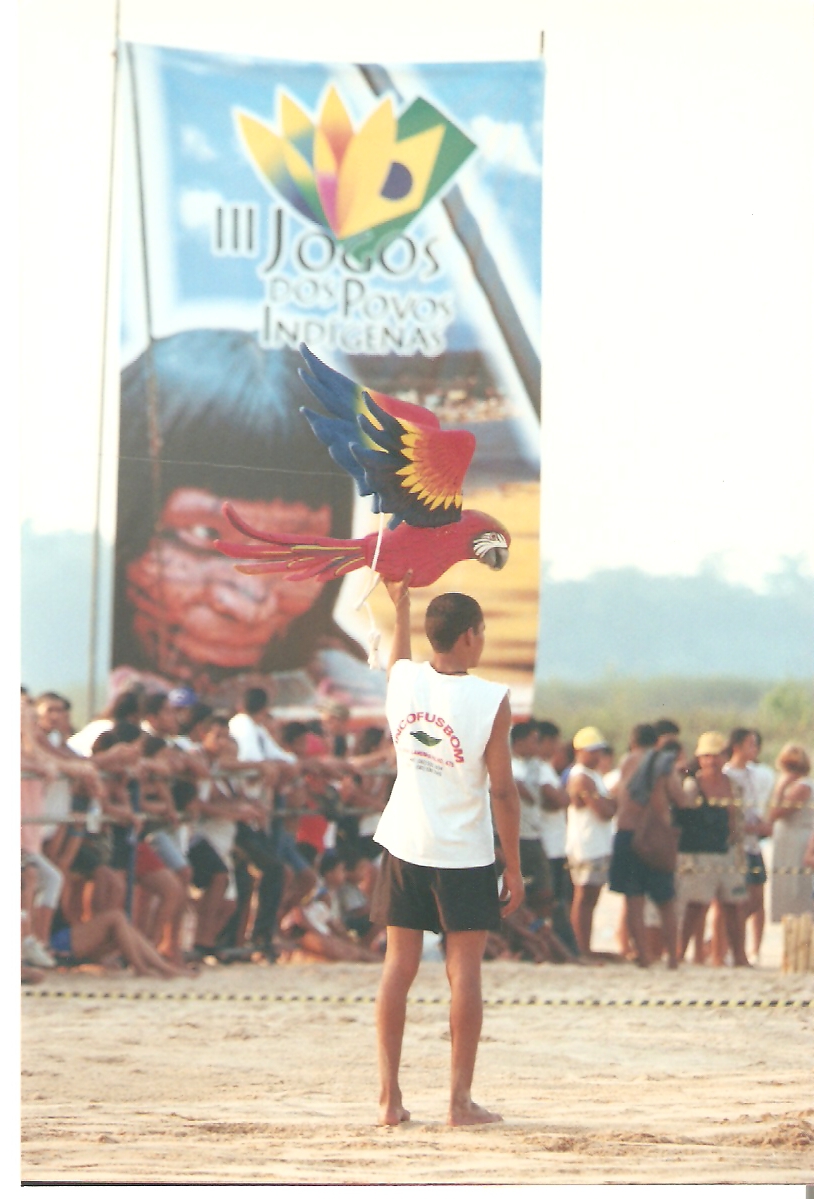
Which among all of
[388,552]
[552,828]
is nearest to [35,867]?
[552,828]

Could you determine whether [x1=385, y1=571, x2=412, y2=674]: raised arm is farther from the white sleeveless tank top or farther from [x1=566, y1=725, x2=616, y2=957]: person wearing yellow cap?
[x1=566, y1=725, x2=616, y2=957]: person wearing yellow cap

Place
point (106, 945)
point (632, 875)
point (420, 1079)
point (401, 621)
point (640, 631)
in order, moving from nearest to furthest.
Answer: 1. point (401, 621)
2. point (420, 1079)
3. point (106, 945)
4. point (632, 875)
5. point (640, 631)

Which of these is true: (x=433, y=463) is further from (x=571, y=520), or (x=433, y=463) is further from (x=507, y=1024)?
(x=571, y=520)

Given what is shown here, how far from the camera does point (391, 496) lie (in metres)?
4.43

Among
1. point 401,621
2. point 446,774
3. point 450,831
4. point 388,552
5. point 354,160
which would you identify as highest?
point 354,160

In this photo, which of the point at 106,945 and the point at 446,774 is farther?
→ the point at 106,945

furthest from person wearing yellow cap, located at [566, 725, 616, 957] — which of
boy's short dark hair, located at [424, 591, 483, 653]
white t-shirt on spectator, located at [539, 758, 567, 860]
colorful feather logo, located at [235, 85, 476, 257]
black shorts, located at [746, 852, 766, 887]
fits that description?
boy's short dark hair, located at [424, 591, 483, 653]

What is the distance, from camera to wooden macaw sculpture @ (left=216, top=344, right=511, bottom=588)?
4.41m

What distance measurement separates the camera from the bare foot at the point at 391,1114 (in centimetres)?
425

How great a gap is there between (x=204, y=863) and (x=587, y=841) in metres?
1.84

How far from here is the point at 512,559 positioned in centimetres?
807

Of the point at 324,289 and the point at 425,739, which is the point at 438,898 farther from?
the point at 324,289

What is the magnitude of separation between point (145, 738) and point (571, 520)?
3.42 m

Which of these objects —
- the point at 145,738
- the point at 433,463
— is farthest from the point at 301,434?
the point at 433,463
